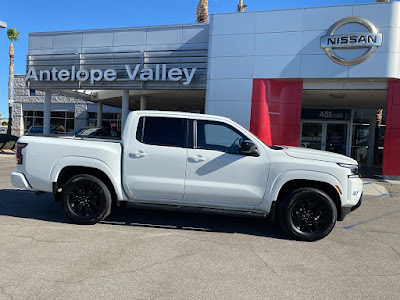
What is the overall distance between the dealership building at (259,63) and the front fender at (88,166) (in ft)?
28.6

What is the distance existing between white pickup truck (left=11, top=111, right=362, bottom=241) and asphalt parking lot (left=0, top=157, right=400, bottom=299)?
1.43ft

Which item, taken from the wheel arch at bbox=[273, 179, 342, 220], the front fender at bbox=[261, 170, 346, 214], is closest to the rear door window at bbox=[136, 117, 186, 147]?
the front fender at bbox=[261, 170, 346, 214]

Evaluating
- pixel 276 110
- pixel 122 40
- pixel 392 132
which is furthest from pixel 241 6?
pixel 392 132

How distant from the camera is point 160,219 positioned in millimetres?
5789

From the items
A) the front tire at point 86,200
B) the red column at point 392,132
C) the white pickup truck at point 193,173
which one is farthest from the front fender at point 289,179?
the red column at point 392,132

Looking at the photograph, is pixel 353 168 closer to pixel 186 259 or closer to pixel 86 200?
pixel 186 259

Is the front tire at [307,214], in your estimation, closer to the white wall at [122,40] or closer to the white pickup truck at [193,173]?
the white pickup truck at [193,173]

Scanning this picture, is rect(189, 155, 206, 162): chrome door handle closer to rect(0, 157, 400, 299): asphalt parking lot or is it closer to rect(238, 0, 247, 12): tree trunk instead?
rect(0, 157, 400, 299): asphalt parking lot

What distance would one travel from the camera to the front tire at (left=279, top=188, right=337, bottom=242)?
479cm

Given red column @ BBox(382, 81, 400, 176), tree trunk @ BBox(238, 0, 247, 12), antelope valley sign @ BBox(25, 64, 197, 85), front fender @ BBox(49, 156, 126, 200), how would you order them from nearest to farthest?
front fender @ BBox(49, 156, 126, 200) → red column @ BBox(382, 81, 400, 176) → antelope valley sign @ BBox(25, 64, 197, 85) → tree trunk @ BBox(238, 0, 247, 12)

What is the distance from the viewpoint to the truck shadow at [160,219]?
5359 millimetres

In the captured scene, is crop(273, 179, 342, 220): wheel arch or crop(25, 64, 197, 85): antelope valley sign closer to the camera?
crop(273, 179, 342, 220): wheel arch

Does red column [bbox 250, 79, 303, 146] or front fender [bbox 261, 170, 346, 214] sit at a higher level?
red column [bbox 250, 79, 303, 146]

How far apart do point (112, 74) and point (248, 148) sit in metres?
12.3
